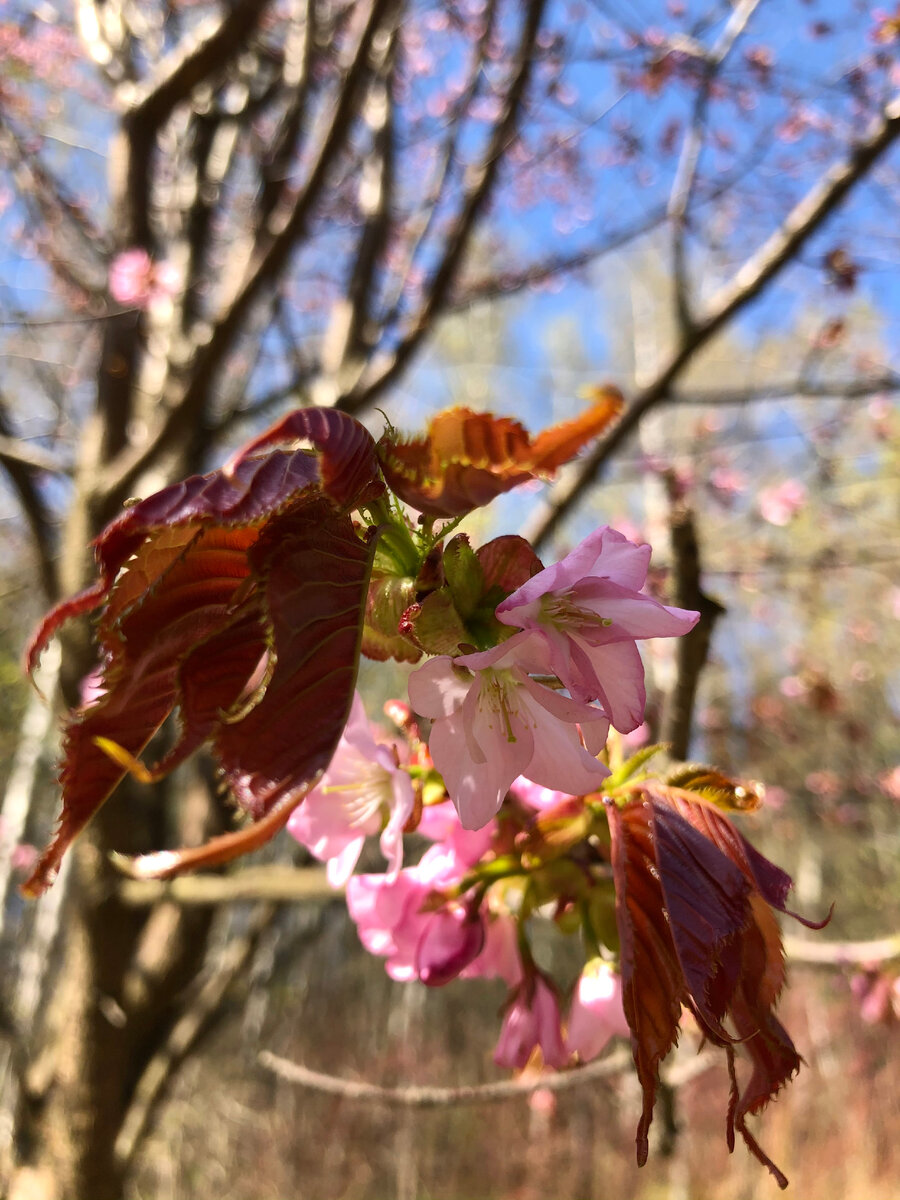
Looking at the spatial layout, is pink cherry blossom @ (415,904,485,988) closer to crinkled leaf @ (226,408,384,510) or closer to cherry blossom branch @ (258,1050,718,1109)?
crinkled leaf @ (226,408,384,510)

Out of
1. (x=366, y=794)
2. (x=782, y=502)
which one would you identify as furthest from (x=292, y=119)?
(x=782, y=502)

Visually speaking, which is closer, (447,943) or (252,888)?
(447,943)

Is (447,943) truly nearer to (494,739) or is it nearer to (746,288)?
(494,739)

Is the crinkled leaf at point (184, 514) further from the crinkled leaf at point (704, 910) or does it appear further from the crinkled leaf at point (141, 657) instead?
the crinkled leaf at point (704, 910)

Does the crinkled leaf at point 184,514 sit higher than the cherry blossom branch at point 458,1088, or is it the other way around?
the crinkled leaf at point 184,514

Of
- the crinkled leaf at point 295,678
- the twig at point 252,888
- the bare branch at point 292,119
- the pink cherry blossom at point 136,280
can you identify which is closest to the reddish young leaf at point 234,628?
the crinkled leaf at point 295,678

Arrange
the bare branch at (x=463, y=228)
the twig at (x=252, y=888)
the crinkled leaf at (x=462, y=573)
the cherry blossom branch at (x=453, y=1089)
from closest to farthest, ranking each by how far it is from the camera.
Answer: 1. the crinkled leaf at (x=462, y=573)
2. the cherry blossom branch at (x=453, y=1089)
3. the twig at (x=252, y=888)
4. the bare branch at (x=463, y=228)
